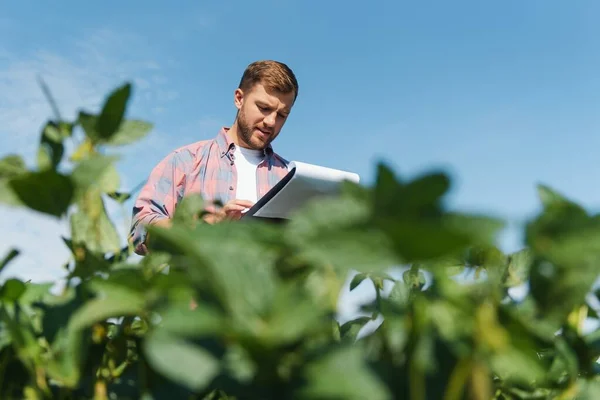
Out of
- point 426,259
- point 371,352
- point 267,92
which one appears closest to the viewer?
point 426,259

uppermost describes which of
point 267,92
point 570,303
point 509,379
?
point 570,303

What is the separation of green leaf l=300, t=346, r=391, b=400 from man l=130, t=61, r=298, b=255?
2.22 metres

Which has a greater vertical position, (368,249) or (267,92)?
(368,249)

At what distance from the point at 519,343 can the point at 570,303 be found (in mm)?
54

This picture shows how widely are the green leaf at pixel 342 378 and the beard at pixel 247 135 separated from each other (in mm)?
2551

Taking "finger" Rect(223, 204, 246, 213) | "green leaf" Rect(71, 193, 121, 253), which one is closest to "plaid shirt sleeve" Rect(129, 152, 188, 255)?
"finger" Rect(223, 204, 246, 213)

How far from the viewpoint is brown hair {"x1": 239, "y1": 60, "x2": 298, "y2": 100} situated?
2877 mm

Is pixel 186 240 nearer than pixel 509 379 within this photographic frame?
Yes

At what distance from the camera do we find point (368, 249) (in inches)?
11.1

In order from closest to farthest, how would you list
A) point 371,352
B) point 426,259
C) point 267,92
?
point 426,259
point 371,352
point 267,92

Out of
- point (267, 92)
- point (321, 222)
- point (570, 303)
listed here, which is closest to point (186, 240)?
point (321, 222)

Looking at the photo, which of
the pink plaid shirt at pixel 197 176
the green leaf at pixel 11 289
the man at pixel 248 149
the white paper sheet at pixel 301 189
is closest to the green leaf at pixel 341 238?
the green leaf at pixel 11 289

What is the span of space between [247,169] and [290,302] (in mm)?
2579

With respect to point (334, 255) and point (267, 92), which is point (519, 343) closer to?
point (334, 255)
